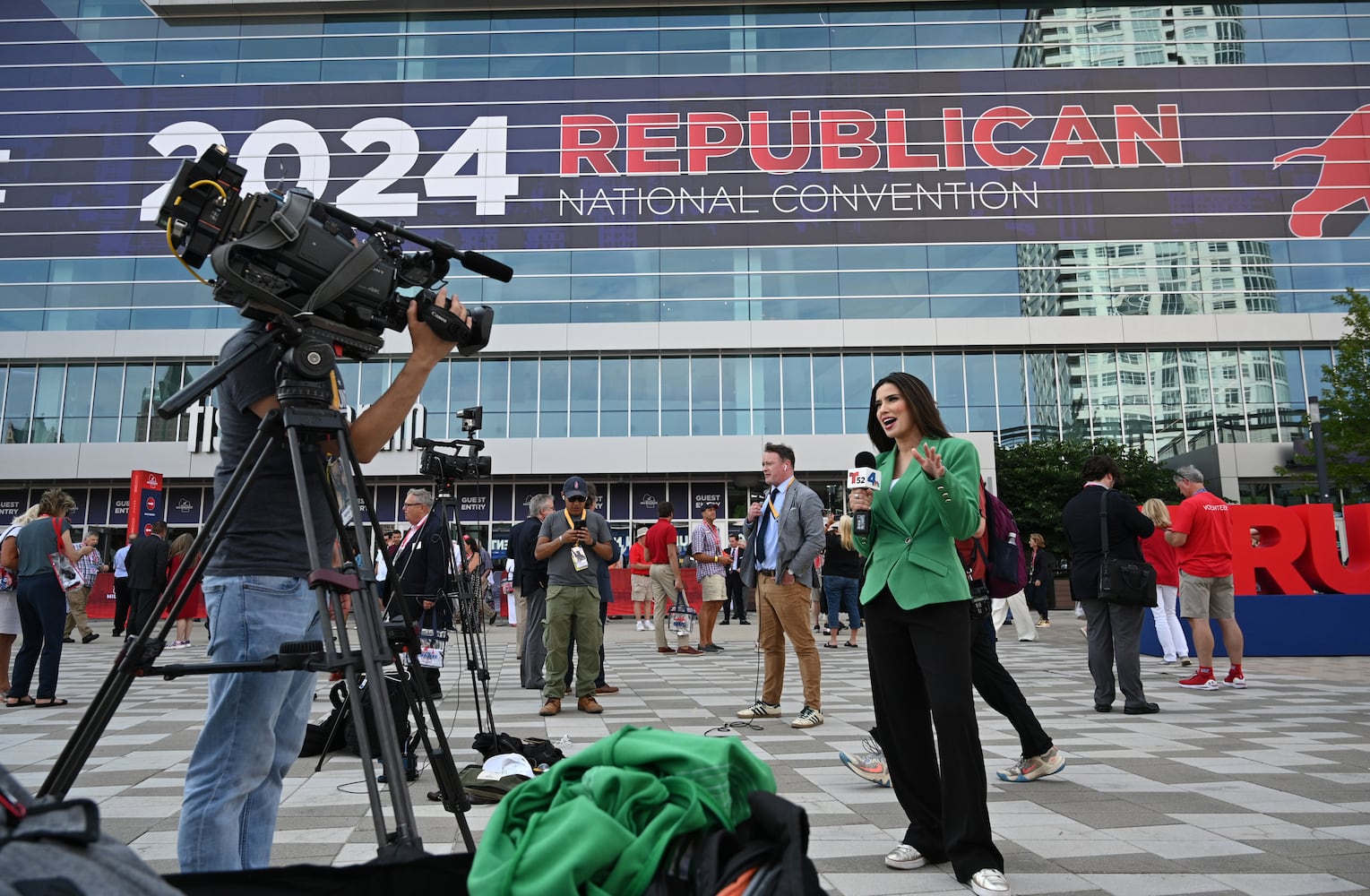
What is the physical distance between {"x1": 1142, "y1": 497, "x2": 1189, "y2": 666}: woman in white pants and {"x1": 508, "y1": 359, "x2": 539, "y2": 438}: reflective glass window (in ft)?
69.9

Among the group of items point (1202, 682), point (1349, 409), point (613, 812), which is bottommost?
point (1202, 682)

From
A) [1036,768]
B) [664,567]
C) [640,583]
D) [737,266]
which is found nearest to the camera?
[1036,768]

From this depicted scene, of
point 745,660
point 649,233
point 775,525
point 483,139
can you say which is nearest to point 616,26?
point 483,139

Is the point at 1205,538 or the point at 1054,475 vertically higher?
the point at 1054,475

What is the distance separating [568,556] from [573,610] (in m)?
0.47

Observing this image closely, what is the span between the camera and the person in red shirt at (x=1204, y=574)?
884 cm

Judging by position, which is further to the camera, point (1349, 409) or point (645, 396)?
point (645, 396)

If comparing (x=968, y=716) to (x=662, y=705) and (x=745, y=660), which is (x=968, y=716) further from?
(x=745, y=660)

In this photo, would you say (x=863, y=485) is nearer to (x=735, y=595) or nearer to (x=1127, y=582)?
(x=1127, y=582)

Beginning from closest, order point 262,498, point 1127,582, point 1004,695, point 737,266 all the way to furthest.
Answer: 1. point 262,498
2. point 1004,695
3. point 1127,582
4. point 737,266

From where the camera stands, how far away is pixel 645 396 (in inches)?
1165

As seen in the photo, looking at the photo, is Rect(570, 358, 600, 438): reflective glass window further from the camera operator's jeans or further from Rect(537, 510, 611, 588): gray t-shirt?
the camera operator's jeans

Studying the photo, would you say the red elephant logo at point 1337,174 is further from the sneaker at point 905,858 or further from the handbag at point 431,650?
the sneaker at point 905,858

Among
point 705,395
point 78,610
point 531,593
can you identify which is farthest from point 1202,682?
point 705,395
